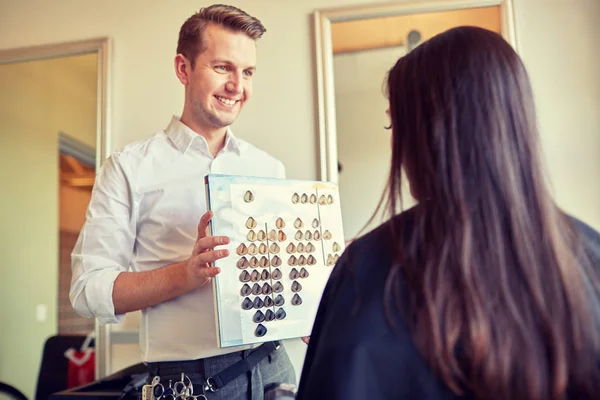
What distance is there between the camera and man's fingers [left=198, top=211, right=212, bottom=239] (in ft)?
3.87

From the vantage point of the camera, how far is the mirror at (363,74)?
185cm

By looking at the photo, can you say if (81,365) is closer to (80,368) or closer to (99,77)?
(80,368)

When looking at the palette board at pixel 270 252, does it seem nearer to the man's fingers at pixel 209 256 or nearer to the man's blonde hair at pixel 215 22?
the man's fingers at pixel 209 256

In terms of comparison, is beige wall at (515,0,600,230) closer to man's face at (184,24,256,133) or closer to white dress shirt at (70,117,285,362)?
man's face at (184,24,256,133)

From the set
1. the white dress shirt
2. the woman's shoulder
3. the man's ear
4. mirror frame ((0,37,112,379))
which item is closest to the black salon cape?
the woman's shoulder

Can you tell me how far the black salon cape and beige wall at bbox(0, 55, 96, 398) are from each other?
1741 millimetres

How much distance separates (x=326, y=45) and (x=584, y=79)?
32.6 inches

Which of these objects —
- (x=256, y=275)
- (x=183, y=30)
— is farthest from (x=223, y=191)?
(x=183, y=30)

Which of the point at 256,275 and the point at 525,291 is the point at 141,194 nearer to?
the point at 256,275

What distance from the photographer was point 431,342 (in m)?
0.66

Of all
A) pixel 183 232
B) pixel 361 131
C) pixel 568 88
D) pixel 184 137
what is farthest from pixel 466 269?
pixel 568 88

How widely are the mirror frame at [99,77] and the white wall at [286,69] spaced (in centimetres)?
3

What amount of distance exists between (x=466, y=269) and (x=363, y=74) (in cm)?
133

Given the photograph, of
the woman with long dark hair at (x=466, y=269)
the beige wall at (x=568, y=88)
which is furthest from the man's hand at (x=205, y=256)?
the beige wall at (x=568, y=88)
